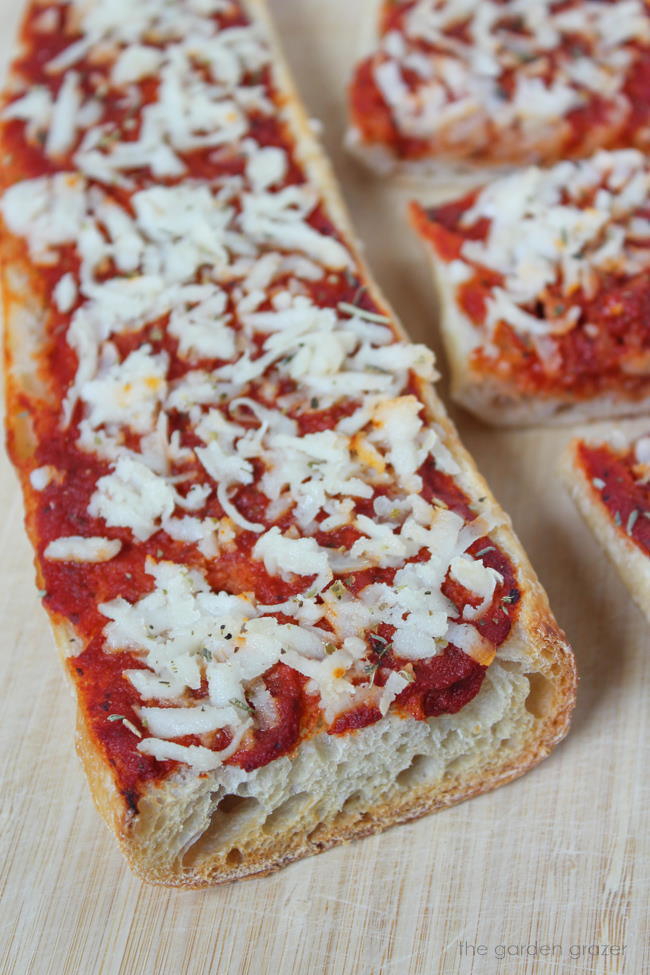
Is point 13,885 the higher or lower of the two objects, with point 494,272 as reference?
lower

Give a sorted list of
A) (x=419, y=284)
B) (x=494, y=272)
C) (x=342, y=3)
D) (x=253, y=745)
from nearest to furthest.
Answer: (x=253, y=745)
(x=494, y=272)
(x=419, y=284)
(x=342, y=3)

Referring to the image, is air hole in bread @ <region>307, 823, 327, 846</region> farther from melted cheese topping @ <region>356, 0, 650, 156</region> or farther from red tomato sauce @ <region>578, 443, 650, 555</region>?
melted cheese topping @ <region>356, 0, 650, 156</region>

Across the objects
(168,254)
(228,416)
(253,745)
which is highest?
(168,254)

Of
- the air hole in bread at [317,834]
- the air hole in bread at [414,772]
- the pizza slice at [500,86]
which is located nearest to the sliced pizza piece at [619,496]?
the air hole in bread at [414,772]

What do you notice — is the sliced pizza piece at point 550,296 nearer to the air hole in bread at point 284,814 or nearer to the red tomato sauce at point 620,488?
the red tomato sauce at point 620,488

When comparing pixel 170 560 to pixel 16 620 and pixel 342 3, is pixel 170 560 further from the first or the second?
pixel 342 3

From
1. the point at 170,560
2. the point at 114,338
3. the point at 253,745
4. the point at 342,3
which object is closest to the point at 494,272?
the point at 114,338
